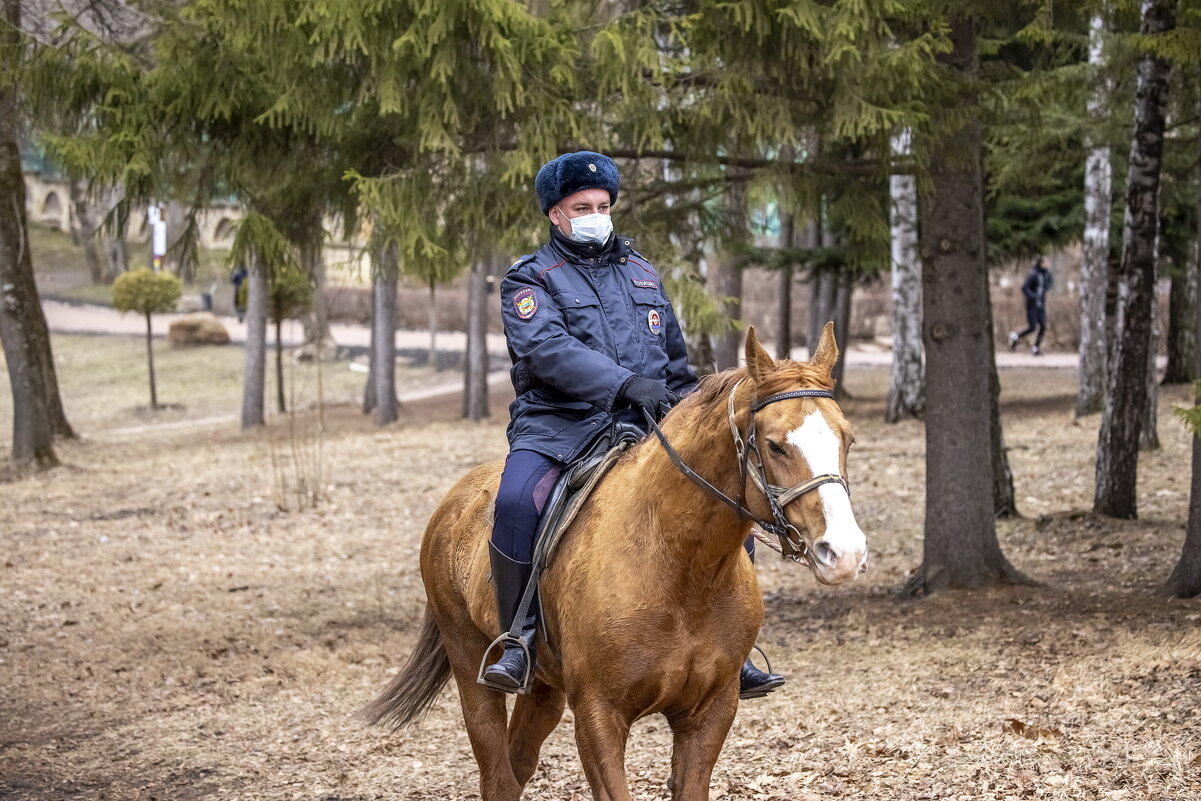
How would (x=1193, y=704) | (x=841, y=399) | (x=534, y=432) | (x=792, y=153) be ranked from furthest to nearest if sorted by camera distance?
(x=841, y=399) → (x=792, y=153) → (x=1193, y=704) → (x=534, y=432)

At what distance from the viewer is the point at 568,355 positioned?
4617mm

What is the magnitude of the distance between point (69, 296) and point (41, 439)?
40297 millimetres

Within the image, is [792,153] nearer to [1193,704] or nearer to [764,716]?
[764,716]

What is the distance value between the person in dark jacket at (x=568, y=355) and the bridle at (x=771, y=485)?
23.2 inches

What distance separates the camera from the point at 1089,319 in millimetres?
18656

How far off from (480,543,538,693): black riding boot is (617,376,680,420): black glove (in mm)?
738

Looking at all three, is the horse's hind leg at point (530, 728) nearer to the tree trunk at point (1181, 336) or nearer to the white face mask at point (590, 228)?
the white face mask at point (590, 228)

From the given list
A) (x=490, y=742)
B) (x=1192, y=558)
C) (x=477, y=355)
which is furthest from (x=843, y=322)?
(x=490, y=742)

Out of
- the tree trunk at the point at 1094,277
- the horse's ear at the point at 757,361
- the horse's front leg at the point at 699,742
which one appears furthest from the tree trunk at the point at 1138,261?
the horse's ear at the point at 757,361

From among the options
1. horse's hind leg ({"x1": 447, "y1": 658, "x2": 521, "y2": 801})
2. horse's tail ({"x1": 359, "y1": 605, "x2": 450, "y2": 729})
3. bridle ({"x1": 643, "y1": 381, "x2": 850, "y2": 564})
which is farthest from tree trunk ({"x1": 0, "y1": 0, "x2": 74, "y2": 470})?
bridle ({"x1": 643, "y1": 381, "x2": 850, "y2": 564})

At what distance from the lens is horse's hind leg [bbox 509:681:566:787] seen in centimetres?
554

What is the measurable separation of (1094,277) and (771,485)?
53.0ft

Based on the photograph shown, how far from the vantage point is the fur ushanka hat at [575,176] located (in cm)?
493

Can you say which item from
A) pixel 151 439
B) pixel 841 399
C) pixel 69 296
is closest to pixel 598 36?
pixel 841 399
